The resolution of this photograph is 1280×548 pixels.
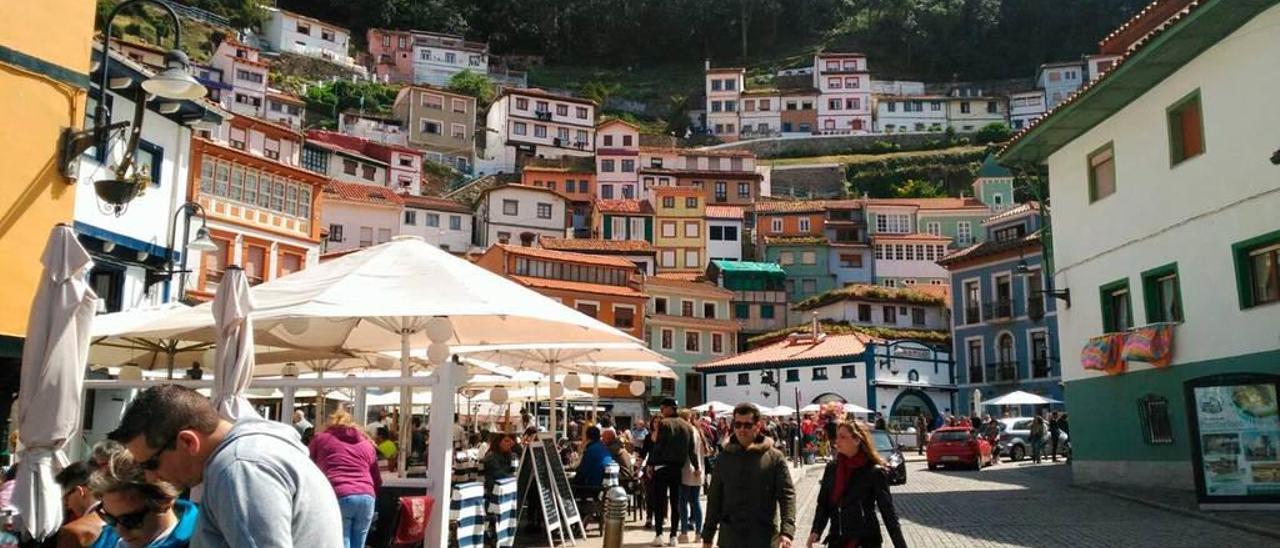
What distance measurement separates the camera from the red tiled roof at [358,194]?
63.1 meters

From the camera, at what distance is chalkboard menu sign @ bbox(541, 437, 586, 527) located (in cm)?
1252

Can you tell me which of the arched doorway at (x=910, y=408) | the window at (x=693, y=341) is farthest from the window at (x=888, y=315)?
the window at (x=693, y=341)

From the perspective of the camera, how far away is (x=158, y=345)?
12.2m

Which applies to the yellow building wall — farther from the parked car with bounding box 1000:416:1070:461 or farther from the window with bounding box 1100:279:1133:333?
the parked car with bounding box 1000:416:1070:461

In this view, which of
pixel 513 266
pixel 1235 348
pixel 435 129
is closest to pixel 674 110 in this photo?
pixel 435 129

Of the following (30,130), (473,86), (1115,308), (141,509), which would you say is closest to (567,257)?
(1115,308)

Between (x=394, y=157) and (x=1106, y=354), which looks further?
(x=394, y=157)

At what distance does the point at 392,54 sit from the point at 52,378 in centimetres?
10353

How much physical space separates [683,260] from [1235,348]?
56431mm

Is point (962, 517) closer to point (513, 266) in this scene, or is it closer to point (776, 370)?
point (776, 370)

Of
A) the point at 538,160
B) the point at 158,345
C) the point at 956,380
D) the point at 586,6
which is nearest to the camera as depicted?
the point at 158,345

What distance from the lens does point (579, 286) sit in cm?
5709

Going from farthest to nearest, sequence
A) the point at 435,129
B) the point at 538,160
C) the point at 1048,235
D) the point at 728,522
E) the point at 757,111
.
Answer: the point at 757,111, the point at 435,129, the point at 538,160, the point at 1048,235, the point at 728,522

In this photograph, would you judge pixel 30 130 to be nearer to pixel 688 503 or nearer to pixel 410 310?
pixel 410 310
